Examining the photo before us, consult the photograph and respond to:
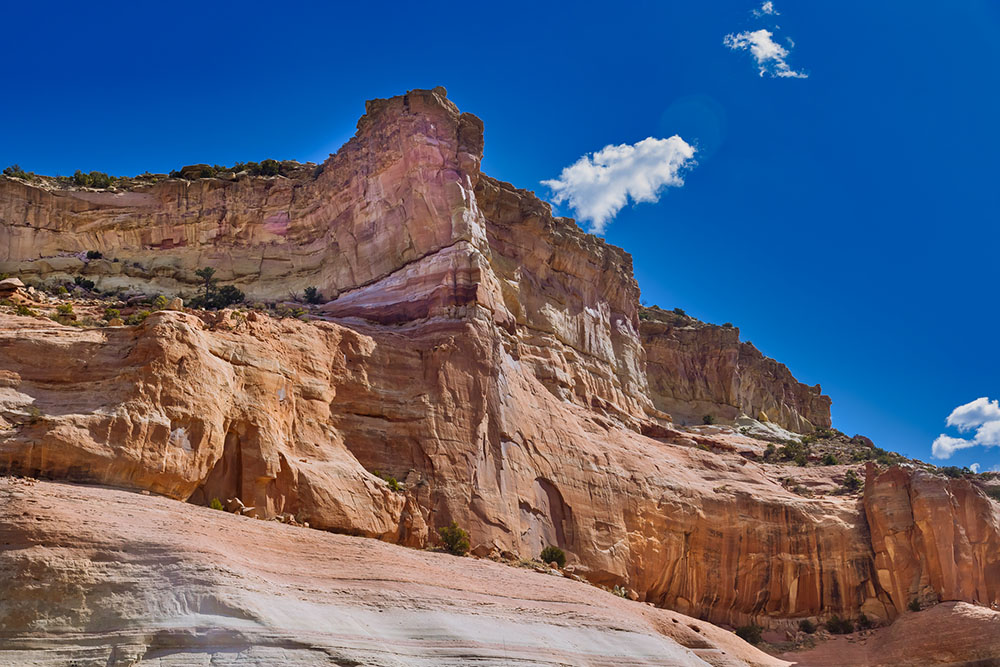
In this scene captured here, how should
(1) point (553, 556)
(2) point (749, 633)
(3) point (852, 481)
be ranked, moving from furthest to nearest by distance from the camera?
1. (3) point (852, 481)
2. (2) point (749, 633)
3. (1) point (553, 556)

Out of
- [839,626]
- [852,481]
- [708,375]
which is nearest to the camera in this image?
[839,626]

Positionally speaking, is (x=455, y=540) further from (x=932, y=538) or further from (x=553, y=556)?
(x=932, y=538)

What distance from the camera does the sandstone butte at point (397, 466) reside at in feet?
74.1

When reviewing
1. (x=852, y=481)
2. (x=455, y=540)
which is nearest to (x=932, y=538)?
(x=852, y=481)

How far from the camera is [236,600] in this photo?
21891mm

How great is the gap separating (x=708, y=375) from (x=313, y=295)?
104ft

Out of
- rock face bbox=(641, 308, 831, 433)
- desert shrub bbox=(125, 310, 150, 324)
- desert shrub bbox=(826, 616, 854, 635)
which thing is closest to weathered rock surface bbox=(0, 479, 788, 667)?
desert shrub bbox=(125, 310, 150, 324)

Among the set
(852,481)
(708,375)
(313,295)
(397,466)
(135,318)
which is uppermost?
(708,375)

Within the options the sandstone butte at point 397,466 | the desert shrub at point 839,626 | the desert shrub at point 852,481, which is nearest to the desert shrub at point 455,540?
the sandstone butte at point 397,466

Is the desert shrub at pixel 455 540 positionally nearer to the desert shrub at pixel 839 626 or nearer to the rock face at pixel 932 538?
the desert shrub at pixel 839 626

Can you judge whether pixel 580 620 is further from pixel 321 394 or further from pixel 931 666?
pixel 931 666

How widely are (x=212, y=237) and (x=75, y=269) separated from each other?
6100 millimetres

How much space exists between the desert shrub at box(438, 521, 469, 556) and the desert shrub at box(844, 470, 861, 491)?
2569 cm

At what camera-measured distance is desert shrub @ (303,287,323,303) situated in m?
45.2
